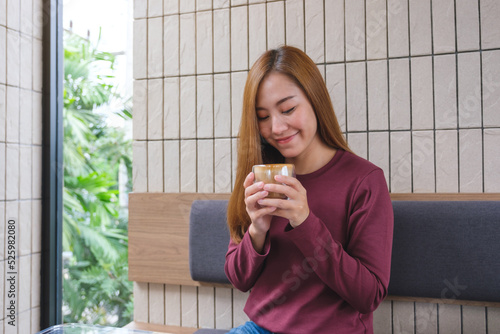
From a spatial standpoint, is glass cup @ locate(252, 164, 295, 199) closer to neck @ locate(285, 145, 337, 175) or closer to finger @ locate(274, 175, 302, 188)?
finger @ locate(274, 175, 302, 188)

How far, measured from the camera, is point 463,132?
1563 millimetres

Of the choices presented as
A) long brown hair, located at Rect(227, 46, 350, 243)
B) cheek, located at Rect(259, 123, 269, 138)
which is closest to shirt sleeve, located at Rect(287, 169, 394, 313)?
long brown hair, located at Rect(227, 46, 350, 243)

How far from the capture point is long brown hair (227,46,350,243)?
4.05 feet

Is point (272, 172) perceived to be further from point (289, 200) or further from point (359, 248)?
point (359, 248)

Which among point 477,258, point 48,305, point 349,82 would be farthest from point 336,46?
point 48,305

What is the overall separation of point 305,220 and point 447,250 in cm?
74

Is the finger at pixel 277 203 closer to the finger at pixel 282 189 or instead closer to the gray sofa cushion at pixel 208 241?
the finger at pixel 282 189

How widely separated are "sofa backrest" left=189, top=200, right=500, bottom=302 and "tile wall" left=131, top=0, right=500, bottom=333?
13cm

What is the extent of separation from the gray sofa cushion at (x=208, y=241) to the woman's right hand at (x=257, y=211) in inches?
21.8

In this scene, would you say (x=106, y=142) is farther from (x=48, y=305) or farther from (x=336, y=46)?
(x=336, y=46)

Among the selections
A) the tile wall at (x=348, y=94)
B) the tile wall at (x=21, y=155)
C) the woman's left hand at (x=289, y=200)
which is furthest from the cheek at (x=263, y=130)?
the tile wall at (x=21, y=155)

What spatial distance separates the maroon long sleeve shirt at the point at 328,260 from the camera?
107 cm

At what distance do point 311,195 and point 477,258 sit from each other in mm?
694

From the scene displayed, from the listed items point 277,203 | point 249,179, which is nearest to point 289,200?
point 277,203
